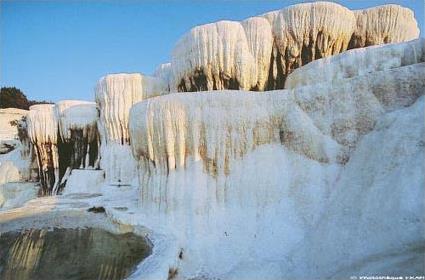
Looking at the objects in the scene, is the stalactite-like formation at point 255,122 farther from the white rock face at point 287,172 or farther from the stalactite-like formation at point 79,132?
the stalactite-like formation at point 79,132

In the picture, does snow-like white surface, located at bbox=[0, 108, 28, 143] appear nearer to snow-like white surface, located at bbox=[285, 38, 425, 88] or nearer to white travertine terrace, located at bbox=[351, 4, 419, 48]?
snow-like white surface, located at bbox=[285, 38, 425, 88]

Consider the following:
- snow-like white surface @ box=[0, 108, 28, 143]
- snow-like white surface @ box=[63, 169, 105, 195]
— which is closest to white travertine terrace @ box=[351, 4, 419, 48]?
snow-like white surface @ box=[63, 169, 105, 195]

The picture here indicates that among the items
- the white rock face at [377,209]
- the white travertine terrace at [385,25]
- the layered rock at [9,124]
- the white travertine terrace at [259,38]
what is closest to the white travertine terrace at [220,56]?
the white travertine terrace at [259,38]

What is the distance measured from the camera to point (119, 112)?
1194 cm

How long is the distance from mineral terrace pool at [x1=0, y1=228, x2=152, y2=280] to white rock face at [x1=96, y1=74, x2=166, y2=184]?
5.00m

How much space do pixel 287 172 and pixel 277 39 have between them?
4784 mm

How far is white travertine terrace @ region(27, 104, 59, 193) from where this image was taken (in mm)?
Answer: 13625

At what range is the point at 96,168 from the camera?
1314 centimetres

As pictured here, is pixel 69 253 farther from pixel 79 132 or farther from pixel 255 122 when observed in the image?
pixel 79 132

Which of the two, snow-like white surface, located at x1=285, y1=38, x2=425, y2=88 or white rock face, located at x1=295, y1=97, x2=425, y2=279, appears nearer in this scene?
white rock face, located at x1=295, y1=97, x2=425, y2=279

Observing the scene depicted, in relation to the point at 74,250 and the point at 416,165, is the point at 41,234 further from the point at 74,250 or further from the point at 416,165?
the point at 416,165

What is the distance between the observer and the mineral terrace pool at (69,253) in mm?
4898

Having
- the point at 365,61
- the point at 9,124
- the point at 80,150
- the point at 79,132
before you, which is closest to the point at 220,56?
the point at 365,61

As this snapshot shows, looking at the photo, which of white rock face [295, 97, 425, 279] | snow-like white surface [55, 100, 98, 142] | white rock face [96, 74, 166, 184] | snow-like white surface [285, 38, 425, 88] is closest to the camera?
white rock face [295, 97, 425, 279]
